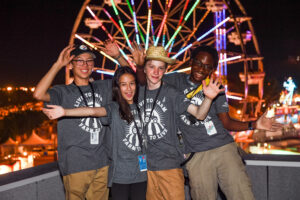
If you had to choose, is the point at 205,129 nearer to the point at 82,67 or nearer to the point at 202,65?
the point at 202,65

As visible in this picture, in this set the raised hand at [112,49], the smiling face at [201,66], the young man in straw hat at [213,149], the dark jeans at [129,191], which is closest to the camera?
the dark jeans at [129,191]

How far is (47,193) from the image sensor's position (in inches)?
114

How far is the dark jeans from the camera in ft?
7.84

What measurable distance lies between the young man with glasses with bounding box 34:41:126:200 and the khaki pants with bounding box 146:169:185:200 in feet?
1.61

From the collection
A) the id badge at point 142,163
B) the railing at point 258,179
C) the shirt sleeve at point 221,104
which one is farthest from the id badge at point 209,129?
the railing at point 258,179

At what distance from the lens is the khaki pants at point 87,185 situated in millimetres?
2566

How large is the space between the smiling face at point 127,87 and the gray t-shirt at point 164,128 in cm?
12

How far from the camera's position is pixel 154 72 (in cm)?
262

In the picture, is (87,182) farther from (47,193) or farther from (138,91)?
(138,91)

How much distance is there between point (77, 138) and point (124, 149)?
0.47 metres

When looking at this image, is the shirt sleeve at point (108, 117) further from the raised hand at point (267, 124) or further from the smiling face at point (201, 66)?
the raised hand at point (267, 124)

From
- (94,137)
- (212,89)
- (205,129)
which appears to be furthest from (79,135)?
(212,89)

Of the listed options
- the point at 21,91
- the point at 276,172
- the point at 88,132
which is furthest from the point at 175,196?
the point at 21,91

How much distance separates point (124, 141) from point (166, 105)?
1.64ft
